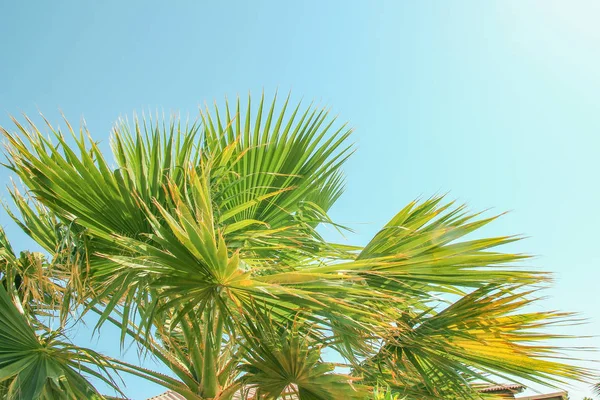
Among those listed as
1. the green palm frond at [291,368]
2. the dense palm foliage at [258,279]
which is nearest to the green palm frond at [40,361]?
the dense palm foliage at [258,279]

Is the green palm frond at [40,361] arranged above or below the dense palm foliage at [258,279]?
below

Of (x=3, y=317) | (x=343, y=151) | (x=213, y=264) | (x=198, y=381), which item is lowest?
(x=198, y=381)

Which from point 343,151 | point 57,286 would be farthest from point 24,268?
point 343,151

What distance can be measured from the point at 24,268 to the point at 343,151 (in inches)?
86.4

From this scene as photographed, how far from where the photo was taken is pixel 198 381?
3.20 meters

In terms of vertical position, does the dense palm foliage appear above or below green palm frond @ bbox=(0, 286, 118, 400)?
above

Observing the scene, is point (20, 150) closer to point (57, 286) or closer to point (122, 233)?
point (122, 233)

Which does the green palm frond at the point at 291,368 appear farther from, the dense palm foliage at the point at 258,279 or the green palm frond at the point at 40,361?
the green palm frond at the point at 40,361

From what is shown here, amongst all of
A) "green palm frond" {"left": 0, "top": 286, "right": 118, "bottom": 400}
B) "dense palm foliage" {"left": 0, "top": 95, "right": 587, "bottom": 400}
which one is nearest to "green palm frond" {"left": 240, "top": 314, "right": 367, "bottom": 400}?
"dense palm foliage" {"left": 0, "top": 95, "right": 587, "bottom": 400}

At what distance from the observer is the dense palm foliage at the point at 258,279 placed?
7.80ft

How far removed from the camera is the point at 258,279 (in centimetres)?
208

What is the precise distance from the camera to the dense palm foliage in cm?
238

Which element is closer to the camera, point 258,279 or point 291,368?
point 258,279

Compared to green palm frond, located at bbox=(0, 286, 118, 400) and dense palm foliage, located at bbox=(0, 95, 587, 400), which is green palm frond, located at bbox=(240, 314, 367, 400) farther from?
green palm frond, located at bbox=(0, 286, 118, 400)
